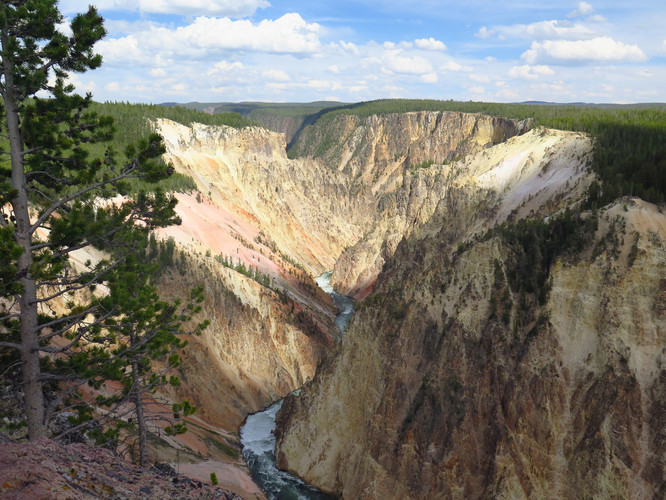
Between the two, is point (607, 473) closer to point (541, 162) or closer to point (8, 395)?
point (8, 395)

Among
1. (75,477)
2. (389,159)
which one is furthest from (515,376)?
(389,159)

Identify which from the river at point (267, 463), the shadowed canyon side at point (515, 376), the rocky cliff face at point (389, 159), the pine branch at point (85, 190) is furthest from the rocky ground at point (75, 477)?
the rocky cliff face at point (389, 159)

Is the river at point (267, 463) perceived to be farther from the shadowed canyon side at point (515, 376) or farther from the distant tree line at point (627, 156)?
the distant tree line at point (627, 156)

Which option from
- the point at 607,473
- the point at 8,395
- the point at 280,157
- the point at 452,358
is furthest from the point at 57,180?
the point at 280,157

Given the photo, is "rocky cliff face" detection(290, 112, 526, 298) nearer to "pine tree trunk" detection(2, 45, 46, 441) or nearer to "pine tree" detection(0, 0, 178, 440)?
"pine tree" detection(0, 0, 178, 440)

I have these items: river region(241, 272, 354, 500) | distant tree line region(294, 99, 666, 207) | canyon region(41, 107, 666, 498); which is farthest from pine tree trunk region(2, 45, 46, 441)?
distant tree line region(294, 99, 666, 207)

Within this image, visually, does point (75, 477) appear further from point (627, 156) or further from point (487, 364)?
point (627, 156)
